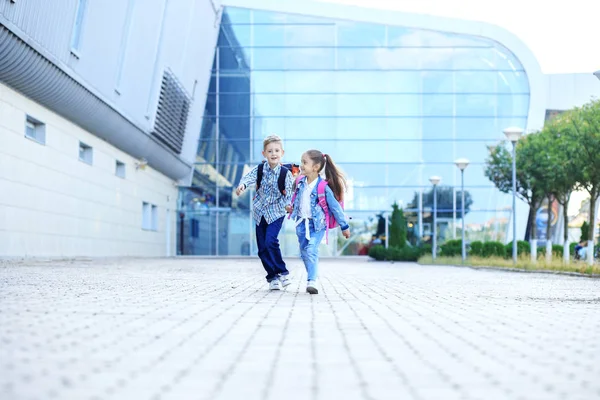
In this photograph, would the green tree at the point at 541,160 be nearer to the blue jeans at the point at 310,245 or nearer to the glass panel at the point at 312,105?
the glass panel at the point at 312,105

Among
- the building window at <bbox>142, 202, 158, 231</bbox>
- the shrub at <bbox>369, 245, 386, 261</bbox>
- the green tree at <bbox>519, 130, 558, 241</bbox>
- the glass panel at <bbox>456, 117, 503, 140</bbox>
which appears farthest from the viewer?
the glass panel at <bbox>456, 117, 503, 140</bbox>

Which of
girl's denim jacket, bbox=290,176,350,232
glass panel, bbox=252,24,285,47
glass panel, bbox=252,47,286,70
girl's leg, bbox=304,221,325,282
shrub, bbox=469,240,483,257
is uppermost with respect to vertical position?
glass panel, bbox=252,24,285,47

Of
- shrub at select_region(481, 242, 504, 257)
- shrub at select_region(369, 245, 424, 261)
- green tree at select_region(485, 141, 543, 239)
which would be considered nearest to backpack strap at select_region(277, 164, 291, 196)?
shrub at select_region(481, 242, 504, 257)

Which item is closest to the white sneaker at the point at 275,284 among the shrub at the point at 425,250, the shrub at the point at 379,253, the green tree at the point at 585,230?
the green tree at the point at 585,230

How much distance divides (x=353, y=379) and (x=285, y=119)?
38.6 metres

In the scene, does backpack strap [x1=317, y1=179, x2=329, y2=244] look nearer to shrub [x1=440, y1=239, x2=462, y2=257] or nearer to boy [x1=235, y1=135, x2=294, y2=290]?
boy [x1=235, y1=135, x2=294, y2=290]

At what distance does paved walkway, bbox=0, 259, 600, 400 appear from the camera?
373 centimetres

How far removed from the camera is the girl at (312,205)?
9945 mm

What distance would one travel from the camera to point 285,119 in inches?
1665

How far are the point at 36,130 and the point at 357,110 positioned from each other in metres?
21.9

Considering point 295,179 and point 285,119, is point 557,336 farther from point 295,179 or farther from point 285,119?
point 285,119

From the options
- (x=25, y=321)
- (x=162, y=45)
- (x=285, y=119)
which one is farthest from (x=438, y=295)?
(x=285, y=119)

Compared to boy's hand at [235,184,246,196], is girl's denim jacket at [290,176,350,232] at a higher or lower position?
lower

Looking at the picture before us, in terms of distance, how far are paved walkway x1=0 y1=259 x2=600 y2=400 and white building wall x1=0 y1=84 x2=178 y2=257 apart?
40.3 ft
